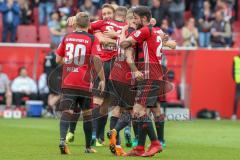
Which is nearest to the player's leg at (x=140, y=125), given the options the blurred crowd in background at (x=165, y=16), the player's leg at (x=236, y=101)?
the player's leg at (x=236, y=101)

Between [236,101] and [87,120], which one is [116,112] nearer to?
[87,120]

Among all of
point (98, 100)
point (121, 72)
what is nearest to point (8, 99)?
point (98, 100)

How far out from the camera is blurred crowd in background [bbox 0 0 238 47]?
27250 millimetres

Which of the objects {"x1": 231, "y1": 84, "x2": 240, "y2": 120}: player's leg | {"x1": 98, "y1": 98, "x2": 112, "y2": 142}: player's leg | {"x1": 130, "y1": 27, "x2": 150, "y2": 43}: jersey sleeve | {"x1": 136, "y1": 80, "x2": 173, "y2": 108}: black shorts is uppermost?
{"x1": 130, "y1": 27, "x2": 150, "y2": 43}: jersey sleeve

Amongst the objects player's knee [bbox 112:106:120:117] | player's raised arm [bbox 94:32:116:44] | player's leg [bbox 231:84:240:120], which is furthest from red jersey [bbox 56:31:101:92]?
player's leg [bbox 231:84:240:120]

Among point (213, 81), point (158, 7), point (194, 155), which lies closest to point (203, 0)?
point (158, 7)

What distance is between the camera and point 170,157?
12969mm

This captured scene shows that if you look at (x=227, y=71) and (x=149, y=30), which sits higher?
(x=149, y=30)

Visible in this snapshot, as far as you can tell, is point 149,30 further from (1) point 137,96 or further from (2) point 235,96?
(2) point 235,96

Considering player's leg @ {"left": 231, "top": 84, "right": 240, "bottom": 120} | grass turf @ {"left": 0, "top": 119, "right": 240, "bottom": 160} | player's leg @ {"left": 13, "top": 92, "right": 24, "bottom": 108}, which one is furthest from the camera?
player's leg @ {"left": 231, "top": 84, "right": 240, "bottom": 120}

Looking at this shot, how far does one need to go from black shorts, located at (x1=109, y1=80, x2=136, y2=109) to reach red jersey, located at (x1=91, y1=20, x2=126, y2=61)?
818mm

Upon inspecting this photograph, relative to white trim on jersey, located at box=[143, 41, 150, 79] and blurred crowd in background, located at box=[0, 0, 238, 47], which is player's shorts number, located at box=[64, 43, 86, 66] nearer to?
white trim on jersey, located at box=[143, 41, 150, 79]

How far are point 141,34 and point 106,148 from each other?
267 cm

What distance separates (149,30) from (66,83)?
1.56 metres
